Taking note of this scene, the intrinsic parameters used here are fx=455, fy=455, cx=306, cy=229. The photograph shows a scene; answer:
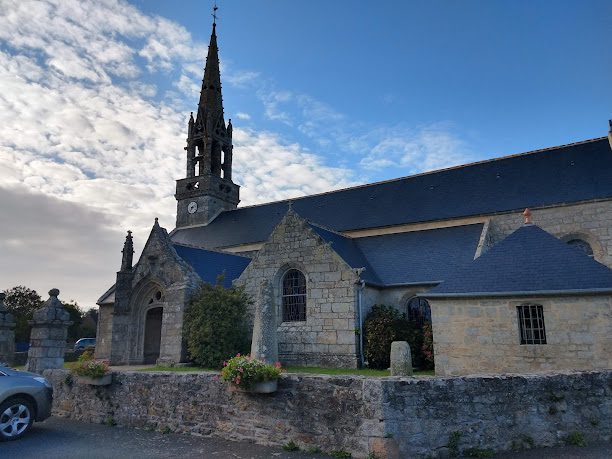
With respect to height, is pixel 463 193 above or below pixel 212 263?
above

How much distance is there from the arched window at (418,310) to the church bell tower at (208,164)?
59.6 ft

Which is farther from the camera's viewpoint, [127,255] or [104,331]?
[104,331]

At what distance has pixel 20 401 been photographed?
774 centimetres

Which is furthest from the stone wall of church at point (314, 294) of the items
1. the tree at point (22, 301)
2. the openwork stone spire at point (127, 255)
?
the tree at point (22, 301)

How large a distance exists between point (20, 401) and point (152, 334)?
12289mm

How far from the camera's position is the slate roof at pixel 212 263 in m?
18.7

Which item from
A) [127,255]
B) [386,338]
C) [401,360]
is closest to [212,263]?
[127,255]

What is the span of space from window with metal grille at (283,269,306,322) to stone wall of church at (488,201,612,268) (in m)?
7.99

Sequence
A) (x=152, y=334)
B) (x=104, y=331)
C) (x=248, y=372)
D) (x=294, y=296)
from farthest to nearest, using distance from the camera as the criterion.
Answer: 1. (x=104, y=331)
2. (x=152, y=334)
3. (x=294, y=296)
4. (x=248, y=372)

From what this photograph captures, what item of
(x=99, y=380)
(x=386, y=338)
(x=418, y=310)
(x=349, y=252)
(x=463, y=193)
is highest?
(x=463, y=193)

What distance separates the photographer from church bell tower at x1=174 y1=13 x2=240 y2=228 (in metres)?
32.0

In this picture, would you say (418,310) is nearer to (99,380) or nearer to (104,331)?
(99,380)

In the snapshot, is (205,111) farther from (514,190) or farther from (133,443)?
(133,443)

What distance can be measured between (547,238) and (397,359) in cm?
651
